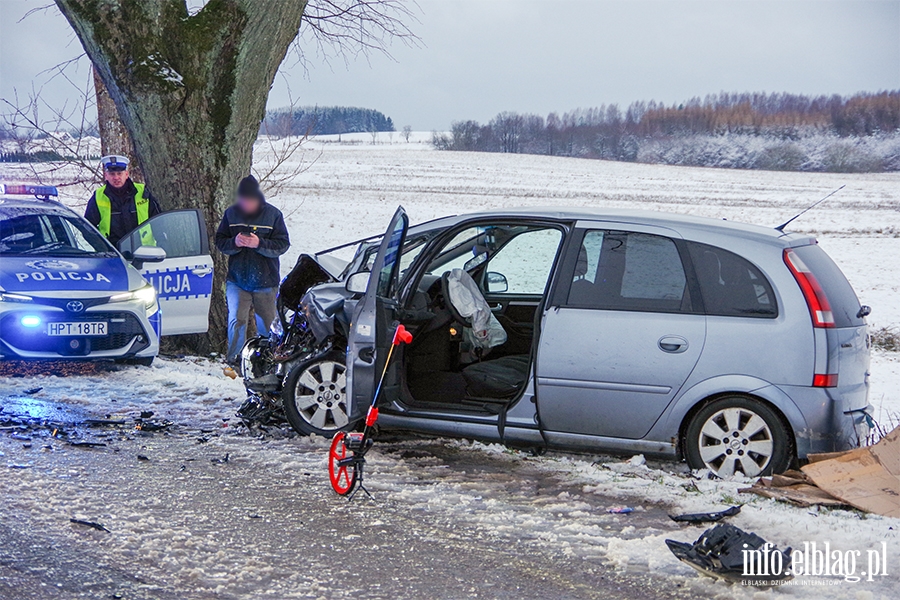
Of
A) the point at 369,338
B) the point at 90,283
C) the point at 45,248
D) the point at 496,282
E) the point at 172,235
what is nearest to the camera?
the point at 369,338

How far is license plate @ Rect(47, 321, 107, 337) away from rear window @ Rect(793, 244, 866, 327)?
566 cm

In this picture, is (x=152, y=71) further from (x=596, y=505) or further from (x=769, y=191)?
(x=769, y=191)

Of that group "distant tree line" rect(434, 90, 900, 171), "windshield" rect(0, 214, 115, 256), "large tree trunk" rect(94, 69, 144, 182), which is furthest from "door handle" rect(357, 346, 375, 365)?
"distant tree line" rect(434, 90, 900, 171)

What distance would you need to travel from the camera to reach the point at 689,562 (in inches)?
153

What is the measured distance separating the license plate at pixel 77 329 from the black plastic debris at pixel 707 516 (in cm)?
528

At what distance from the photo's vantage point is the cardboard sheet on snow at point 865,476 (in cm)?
468

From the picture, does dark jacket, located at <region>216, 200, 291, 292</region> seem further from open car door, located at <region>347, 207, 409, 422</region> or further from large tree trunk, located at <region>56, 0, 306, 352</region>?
open car door, located at <region>347, 207, 409, 422</region>

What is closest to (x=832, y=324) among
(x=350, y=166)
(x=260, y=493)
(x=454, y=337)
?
(x=454, y=337)

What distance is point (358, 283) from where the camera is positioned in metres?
5.87

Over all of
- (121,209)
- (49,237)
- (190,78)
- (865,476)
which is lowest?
(865,476)

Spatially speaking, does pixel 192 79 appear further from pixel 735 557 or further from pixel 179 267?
pixel 735 557

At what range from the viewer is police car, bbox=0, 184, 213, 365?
7418mm

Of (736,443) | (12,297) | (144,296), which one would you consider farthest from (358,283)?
(12,297)

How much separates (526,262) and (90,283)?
28.9ft
